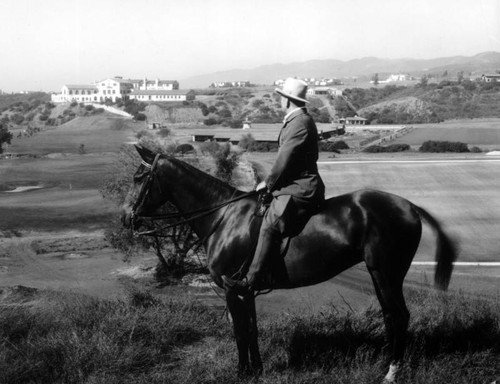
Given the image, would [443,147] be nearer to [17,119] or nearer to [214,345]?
[214,345]

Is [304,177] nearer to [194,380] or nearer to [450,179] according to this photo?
[194,380]

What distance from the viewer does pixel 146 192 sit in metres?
6.23

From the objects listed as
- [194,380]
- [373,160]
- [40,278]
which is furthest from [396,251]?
[373,160]

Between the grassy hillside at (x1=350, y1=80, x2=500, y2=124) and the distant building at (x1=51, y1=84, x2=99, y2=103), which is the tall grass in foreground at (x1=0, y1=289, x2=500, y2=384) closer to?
the grassy hillside at (x1=350, y1=80, x2=500, y2=124)

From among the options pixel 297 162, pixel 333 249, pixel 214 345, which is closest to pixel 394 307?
pixel 333 249

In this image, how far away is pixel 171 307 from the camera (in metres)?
7.65

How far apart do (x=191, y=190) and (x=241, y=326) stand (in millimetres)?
1551

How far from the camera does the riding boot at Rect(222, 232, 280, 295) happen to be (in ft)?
18.7

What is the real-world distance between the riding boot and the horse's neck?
0.74 m

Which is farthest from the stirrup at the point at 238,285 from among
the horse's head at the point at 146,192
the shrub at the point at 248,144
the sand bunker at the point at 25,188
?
the shrub at the point at 248,144

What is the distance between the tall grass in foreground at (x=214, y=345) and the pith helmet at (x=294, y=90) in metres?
2.68

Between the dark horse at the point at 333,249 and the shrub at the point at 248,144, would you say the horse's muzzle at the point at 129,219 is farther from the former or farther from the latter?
the shrub at the point at 248,144

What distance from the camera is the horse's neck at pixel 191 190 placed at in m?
6.23

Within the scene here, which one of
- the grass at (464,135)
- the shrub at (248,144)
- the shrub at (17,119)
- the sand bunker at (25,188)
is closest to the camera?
the sand bunker at (25,188)
